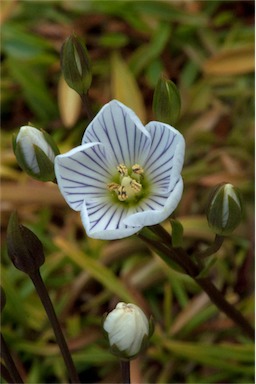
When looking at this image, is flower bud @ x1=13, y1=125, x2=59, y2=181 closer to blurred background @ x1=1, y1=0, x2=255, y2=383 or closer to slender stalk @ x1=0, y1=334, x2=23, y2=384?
slender stalk @ x1=0, y1=334, x2=23, y2=384

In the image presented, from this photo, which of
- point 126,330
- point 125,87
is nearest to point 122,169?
point 126,330

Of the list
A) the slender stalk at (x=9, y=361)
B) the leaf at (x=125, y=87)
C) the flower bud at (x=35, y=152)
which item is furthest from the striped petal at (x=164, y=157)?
the leaf at (x=125, y=87)

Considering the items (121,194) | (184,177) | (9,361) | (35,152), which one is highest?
(35,152)

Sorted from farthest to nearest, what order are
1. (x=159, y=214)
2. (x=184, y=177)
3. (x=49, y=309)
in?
(x=184, y=177), (x=49, y=309), (x=159, y=214)

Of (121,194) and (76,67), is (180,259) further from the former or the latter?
(76,67)

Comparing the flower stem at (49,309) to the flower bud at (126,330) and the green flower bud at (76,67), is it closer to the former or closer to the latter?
the flower bud at (126,330)

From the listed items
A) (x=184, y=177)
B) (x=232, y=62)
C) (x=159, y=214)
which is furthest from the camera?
(x=232, y=62)

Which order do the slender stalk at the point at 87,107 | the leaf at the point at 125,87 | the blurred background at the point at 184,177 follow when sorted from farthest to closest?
the leaf at the point at 125,87
the blurred background at the point at 184,177
the slender stalk at the point at 87,107
